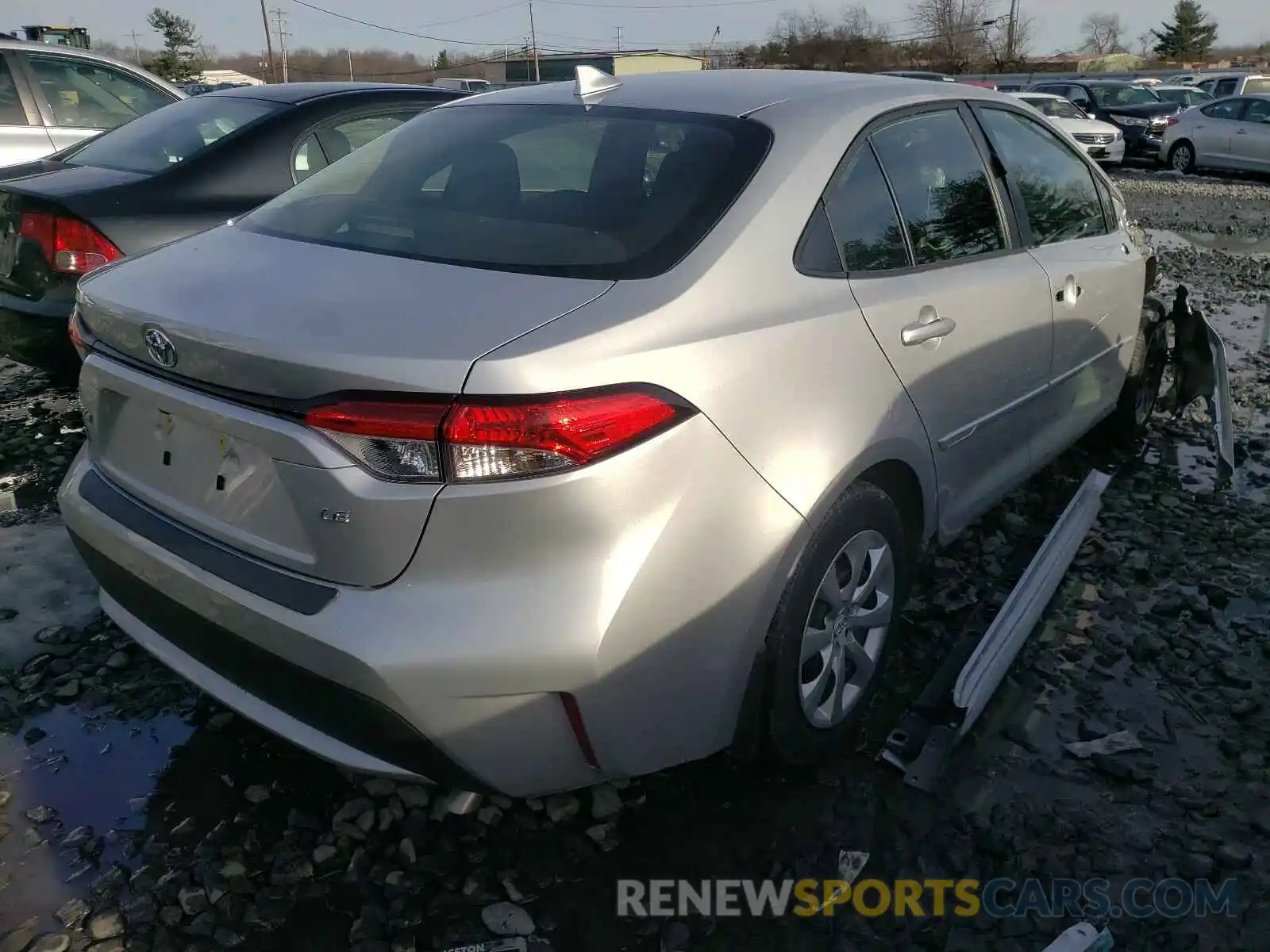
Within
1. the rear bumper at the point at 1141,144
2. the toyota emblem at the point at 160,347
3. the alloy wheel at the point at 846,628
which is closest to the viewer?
the toyota emblem at the point at 160,347

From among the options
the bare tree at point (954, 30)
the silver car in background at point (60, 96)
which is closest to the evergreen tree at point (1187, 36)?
the bare tree at point (954, 30)

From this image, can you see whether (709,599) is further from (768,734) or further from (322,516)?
(322,516)

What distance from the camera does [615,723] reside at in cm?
199

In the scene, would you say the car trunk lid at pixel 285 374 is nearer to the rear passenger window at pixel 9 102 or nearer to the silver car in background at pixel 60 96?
the silver car in background at pixel 60 96

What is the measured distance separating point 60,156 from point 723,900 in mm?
5527

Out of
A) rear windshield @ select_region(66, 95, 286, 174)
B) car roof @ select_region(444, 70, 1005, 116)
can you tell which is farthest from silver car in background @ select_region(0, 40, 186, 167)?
car roof @ select_region(444, 70, 1005, 116)

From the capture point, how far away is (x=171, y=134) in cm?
524

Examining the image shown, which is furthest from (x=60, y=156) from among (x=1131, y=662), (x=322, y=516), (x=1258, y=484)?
(x=1258, y=484)

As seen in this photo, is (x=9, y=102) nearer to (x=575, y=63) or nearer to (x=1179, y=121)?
(x=1179, y=121)

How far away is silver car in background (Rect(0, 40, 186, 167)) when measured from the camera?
7453 millimetres

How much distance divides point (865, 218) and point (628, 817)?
1615 millimetres

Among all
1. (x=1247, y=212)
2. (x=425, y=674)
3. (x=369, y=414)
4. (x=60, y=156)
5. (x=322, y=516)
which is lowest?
(x=1247, y=212)

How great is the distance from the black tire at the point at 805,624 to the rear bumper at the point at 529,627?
0.25 feet

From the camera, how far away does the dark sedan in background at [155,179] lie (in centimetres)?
438
